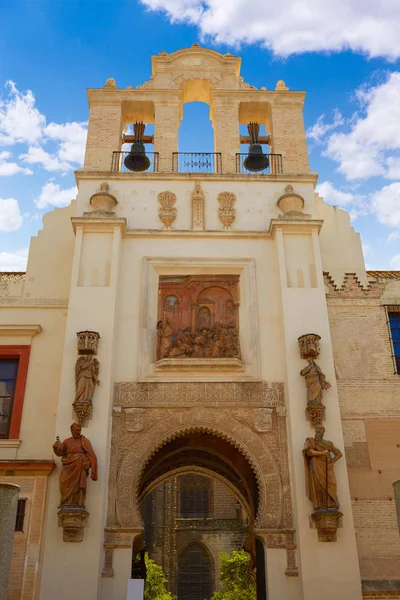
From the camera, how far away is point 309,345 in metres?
12.4

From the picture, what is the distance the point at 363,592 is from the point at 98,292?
789 centimetres

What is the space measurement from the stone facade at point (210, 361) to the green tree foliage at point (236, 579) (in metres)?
12.4

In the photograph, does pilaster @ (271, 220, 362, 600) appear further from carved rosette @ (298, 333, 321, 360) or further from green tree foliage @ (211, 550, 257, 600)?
green tree foliage @ (211, 550, 257, 600)

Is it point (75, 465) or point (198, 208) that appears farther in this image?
point (198, 208)

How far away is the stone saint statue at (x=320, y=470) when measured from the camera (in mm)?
10891

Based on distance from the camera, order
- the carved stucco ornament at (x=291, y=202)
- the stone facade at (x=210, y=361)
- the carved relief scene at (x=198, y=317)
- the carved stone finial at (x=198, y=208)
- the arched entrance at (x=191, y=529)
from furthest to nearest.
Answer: the arched entrance at (x=191, y=529)
the carved stucco ornament at (x=291, y=202)
the carved stone finial at (x=198, y=208)
the carved relief scene at (x=198, y=317)
the stone facade at (x=210, y=361)

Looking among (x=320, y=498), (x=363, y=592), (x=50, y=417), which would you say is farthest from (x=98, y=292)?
(x=363, y=592)

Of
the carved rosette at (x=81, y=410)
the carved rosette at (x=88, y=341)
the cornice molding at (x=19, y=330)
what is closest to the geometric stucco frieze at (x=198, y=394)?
the carved rosette at (x=81, y=410)

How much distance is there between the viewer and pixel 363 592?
1066 centimetres

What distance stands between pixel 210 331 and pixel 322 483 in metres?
4.06

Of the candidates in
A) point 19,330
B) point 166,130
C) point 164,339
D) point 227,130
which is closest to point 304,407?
point 164,339

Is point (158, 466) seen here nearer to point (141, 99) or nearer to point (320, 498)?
point (320, 498)

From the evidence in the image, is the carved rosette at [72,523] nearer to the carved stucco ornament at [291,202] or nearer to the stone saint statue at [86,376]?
the stone saint statue at [86,376]

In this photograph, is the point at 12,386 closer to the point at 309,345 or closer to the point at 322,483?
the point at 309,345
